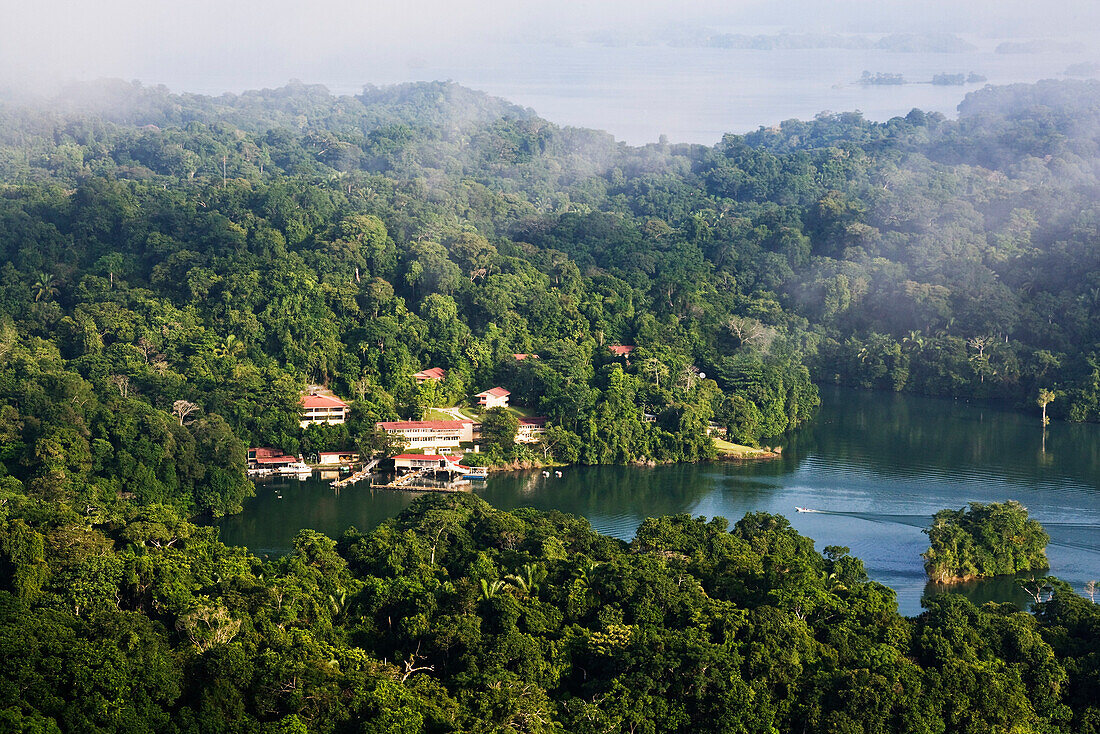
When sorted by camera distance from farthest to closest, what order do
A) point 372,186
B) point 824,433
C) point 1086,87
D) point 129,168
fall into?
point 1086,87, point 129,168, point 372,186, point 824,433

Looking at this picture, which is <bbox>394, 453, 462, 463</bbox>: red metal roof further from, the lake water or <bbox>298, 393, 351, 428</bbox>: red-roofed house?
<bbox>298, 393, 351, 428</bbox>: red-roofed house

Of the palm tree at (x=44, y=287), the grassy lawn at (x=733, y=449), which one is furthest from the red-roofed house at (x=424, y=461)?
the palm tree at (x=44, y=287)

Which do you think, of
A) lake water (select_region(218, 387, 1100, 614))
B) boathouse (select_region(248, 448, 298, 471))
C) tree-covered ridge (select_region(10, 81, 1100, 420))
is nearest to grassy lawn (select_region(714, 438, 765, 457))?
lake water (select_region(218, 387, 1100, 614))

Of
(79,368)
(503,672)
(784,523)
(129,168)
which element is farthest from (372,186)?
(503,672)

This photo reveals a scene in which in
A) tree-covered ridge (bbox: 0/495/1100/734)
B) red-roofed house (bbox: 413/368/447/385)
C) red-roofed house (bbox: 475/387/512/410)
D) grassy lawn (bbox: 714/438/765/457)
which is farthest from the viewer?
red-roofed house (bbox: 413/368/447/385)

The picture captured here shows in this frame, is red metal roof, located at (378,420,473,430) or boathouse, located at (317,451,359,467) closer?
boathouse, located at (317,451,359,467)

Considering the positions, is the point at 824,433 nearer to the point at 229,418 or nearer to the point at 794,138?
the point at 229,418

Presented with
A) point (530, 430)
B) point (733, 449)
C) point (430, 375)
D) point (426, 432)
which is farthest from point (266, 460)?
point (733, 449)
